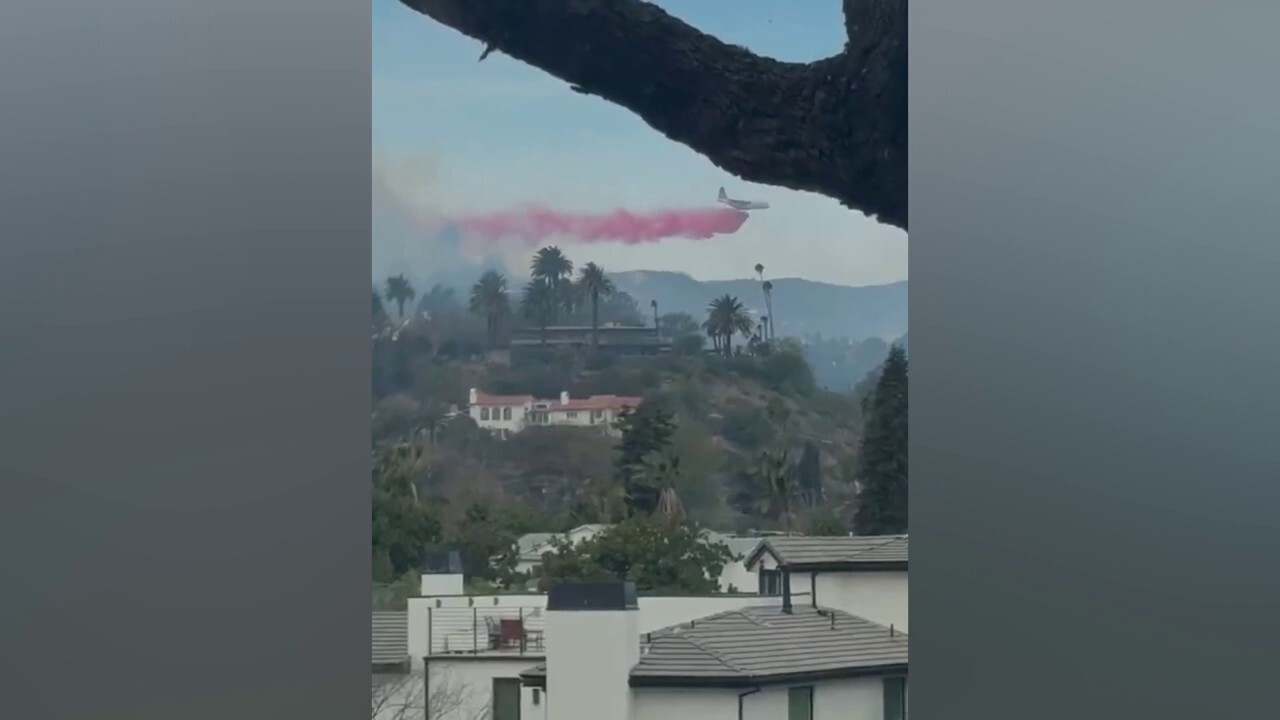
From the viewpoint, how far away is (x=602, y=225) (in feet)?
8.66

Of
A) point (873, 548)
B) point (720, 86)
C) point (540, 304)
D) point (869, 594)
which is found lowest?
point (869, 594)

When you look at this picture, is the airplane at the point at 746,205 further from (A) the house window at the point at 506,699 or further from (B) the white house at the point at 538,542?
(A) the house window at the point at 506,699

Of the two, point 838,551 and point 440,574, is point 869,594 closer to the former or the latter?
point 838,551

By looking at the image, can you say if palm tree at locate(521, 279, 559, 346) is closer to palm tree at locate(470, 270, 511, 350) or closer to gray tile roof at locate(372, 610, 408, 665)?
palm tree at locate(470, 270, 511, 350)

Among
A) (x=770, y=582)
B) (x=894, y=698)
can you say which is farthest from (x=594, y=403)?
(x=894, y=698)

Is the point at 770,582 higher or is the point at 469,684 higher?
the point at 770,582
